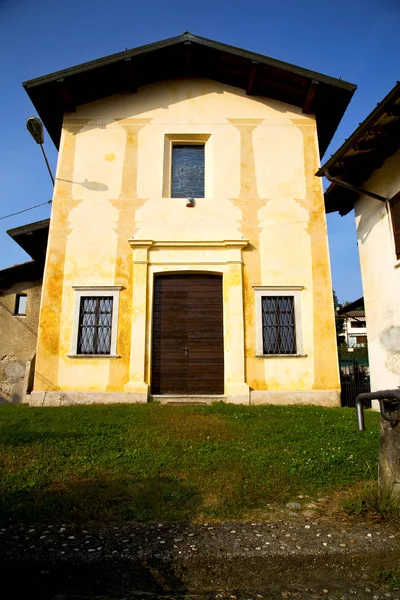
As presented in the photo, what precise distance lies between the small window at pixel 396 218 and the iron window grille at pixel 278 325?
2768 mm

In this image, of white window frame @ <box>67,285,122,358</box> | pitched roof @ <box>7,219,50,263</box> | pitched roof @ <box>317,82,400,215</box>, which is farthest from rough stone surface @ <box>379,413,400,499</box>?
pitched roof @ <box>7,219,50,263</box>

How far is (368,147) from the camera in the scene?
780cm

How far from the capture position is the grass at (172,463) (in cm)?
385

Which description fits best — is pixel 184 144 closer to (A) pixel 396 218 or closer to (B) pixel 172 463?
(A) pixel 396 218

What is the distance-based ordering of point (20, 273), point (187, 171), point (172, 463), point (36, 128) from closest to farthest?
1. point (172, 463)
2. point (36, 128)
3. point (187, 171)
4. point (20, 273)

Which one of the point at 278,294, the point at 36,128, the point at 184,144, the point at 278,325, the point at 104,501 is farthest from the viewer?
the point at 184,144

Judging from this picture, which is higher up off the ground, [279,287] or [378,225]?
[378,225]

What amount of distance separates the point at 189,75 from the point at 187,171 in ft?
9.59

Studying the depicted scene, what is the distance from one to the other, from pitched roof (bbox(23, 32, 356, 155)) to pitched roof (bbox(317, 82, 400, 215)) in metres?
2.98

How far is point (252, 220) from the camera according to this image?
10.5 meters

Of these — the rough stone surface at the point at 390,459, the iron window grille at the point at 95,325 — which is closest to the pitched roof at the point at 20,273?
the iron window grille at the point at 95,325

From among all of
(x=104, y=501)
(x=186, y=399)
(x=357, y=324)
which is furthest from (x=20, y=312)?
(x=357, y=324)

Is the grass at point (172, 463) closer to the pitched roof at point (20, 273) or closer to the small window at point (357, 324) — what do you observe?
the pitched roof at point (20, 273)

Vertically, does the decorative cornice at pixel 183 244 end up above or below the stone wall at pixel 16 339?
above
